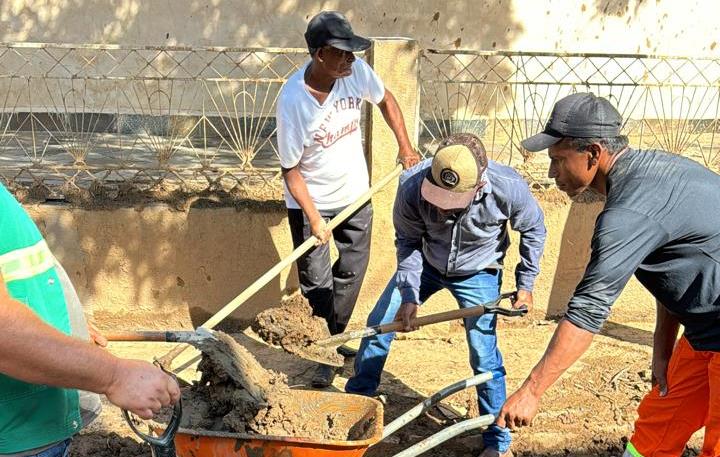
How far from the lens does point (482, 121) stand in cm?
882

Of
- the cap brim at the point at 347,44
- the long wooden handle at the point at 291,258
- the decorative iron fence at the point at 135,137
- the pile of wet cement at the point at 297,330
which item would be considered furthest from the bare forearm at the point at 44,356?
the decorative iron fence at the point at 135,137

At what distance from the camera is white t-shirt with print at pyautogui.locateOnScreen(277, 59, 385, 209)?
449 centimetres

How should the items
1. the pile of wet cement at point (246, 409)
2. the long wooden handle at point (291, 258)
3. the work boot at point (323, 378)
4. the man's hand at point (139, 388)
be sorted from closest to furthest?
the man's hand at point (139, 388) < the pile of wet cement at point (246, 409) < the long wooden handle at point (291, 258) < the work boot at point (323, 378)

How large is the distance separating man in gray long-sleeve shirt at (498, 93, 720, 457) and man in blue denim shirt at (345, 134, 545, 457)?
2.82ft

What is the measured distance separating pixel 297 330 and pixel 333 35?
1.70 meters

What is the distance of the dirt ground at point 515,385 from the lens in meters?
4.38

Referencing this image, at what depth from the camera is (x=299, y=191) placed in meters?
4.55

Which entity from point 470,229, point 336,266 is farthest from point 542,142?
point 336,266

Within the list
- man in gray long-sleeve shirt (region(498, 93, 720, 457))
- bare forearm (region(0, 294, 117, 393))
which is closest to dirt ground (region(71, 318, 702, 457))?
man in gray long-sleeve shirt (region(498, 93, 720, 457))

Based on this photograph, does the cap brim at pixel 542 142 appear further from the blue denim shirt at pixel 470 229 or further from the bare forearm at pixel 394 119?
the bare forearm at pixel 394 119

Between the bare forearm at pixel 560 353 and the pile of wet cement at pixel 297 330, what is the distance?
5.54 ft

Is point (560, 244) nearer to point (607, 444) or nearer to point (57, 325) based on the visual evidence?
point (607, 444)

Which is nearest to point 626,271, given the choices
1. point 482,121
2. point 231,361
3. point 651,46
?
point 231,361

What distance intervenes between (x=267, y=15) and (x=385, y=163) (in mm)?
4439
